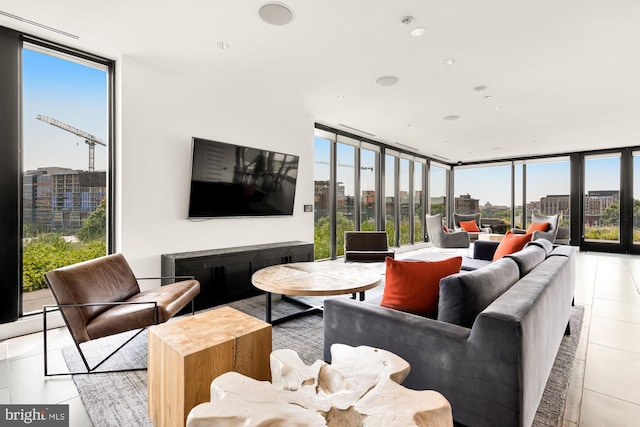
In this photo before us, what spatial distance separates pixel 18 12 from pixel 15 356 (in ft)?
9.07

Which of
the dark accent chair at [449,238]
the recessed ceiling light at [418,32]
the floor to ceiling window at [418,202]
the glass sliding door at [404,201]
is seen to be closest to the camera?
the recessed ceiling light at [418,32]

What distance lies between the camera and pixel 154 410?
1698 mm

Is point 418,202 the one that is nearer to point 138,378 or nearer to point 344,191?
point 344,191

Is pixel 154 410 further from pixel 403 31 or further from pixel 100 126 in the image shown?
pixel 403 31

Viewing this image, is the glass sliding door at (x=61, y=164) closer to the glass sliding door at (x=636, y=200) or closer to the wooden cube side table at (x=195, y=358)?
the wooden cube side table at (x=195, y=358)

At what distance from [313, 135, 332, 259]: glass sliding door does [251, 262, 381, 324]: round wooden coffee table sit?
2.54m

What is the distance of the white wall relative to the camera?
3463mm

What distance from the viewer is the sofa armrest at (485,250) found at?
4.66 meters

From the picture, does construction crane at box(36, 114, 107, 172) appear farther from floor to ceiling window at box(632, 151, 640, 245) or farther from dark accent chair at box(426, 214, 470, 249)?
floor to ceiling window at box(632, 151, 640, 245)

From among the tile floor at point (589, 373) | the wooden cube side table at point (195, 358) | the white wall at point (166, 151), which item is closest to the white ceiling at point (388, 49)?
the white wall at point (166, 151)

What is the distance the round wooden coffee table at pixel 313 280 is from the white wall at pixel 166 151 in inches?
52.5

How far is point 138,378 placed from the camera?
2205mm

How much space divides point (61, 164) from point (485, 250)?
533 cm

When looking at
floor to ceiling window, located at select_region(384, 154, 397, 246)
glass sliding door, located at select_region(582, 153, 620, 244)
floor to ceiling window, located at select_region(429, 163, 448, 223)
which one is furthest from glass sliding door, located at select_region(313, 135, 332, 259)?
glass sliding door, located at select_region(582, 153, 620, 244)
